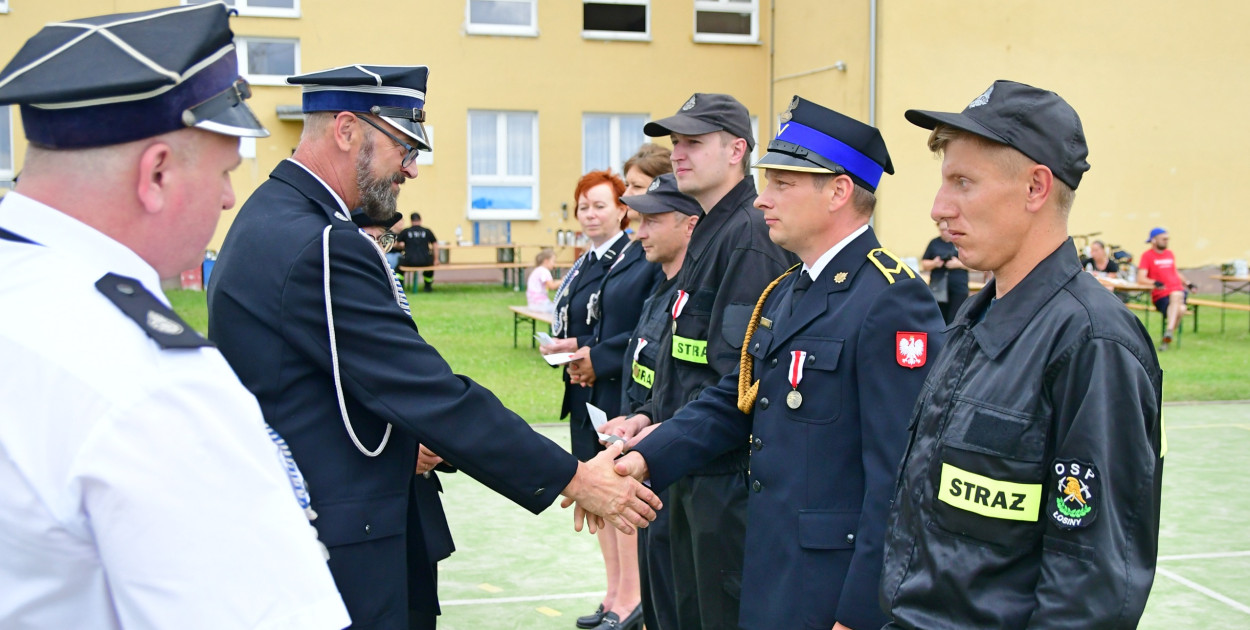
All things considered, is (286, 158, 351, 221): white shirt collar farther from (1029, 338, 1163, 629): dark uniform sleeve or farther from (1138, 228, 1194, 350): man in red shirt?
(1138, 228, 1194, 350): man in red shirt

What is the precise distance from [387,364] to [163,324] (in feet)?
5.13

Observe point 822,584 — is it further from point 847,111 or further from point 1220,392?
point 847,111

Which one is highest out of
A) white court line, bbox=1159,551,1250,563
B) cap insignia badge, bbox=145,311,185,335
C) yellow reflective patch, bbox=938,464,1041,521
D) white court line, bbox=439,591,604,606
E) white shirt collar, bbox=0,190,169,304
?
white shirt collar, bbox=0,190,169,304

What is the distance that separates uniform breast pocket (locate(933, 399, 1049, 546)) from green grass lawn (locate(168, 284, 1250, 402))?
23.8ft

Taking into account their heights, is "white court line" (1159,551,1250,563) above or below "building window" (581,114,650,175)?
below

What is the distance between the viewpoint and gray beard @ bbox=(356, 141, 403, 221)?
9.80 feet

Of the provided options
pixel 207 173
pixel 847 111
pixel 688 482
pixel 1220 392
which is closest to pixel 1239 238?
pixel 847 111

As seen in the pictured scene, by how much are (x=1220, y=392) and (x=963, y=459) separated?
10.3 meters

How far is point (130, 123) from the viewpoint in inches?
48.8

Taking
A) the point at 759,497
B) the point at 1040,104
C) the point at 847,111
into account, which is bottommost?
the point at 759,497

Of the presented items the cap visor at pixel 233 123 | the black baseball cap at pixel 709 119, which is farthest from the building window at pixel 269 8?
the cap visor at pixel 233 123

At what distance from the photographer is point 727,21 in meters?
24.5

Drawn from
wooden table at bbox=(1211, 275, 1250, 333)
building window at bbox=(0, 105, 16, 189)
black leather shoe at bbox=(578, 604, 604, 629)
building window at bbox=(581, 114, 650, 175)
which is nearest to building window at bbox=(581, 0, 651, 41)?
building window at bbox=(581, 114, 650, 175)

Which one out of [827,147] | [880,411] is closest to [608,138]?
[827,147]
